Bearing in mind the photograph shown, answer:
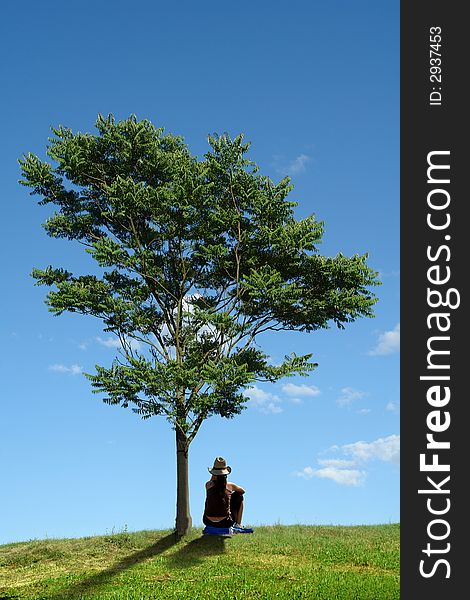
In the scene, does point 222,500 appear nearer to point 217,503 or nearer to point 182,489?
point 217,503

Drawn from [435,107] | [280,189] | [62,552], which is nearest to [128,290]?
[280,189]

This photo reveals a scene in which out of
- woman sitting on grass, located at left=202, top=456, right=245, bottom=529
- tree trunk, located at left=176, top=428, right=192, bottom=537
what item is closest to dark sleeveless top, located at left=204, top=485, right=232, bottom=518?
woman sitting on grass, located at left=202, top=456, right=245, bottom=529

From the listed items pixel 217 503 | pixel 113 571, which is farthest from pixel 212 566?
pixel 113 571

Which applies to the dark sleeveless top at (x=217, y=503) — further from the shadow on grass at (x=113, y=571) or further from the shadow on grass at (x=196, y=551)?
the shadow on grass at (x=113, y=571)

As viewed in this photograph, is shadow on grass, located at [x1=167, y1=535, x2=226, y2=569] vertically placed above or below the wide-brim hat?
below

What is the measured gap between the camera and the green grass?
17.7 metres

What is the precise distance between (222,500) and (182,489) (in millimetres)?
2908

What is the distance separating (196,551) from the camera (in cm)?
2252

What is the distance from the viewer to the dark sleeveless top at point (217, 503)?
71.8 ft

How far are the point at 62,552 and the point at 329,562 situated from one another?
962 cm

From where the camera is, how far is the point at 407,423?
11.7m

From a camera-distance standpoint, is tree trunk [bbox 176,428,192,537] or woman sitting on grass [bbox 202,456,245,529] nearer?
woman sitting on grass [bbox 202,456,245,529]

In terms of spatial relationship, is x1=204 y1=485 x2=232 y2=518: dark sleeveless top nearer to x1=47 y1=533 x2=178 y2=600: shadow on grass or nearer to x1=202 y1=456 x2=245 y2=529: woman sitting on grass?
x1=202 y1=456 x2=245 y2=529: woman sitting on grass

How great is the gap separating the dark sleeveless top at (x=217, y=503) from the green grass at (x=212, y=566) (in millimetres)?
1277
